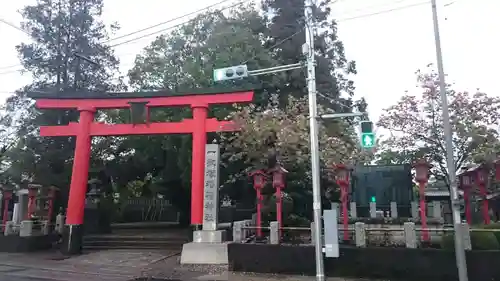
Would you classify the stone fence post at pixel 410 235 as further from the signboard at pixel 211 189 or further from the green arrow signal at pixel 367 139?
the signboard at pixel 211 189

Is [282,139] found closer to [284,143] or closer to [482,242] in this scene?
[284,143]

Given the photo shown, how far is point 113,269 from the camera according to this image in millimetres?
A: 13727

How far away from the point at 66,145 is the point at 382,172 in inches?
766

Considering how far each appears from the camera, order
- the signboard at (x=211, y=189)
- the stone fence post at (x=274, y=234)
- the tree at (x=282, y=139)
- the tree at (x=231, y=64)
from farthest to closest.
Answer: the tree at (x=231, y=64), the tree at (x=282, y=139), the signboard at (x=211, y=189), the stone fence post at (x=274, y=234)

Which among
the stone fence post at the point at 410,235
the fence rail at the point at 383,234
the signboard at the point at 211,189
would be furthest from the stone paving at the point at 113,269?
the stone fence post at the point at 410,235

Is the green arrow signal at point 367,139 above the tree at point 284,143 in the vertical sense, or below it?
below

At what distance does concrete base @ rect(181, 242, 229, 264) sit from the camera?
14023 mm

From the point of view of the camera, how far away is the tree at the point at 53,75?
874 inches

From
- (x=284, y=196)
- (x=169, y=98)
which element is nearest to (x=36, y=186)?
(x=169, y=98)

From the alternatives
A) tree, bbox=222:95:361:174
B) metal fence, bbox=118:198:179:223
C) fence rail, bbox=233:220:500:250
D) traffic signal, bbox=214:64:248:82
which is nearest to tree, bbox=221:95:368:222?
tree, bbox=222:95:361:174

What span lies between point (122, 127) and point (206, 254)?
6686mm

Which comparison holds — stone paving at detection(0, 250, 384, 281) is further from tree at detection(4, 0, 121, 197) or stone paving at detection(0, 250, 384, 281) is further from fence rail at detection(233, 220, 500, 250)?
tree at detection(4, 0, 121, 197)

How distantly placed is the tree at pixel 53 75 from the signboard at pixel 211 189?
1124cm

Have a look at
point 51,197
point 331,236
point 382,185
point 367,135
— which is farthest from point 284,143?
point 51,197
